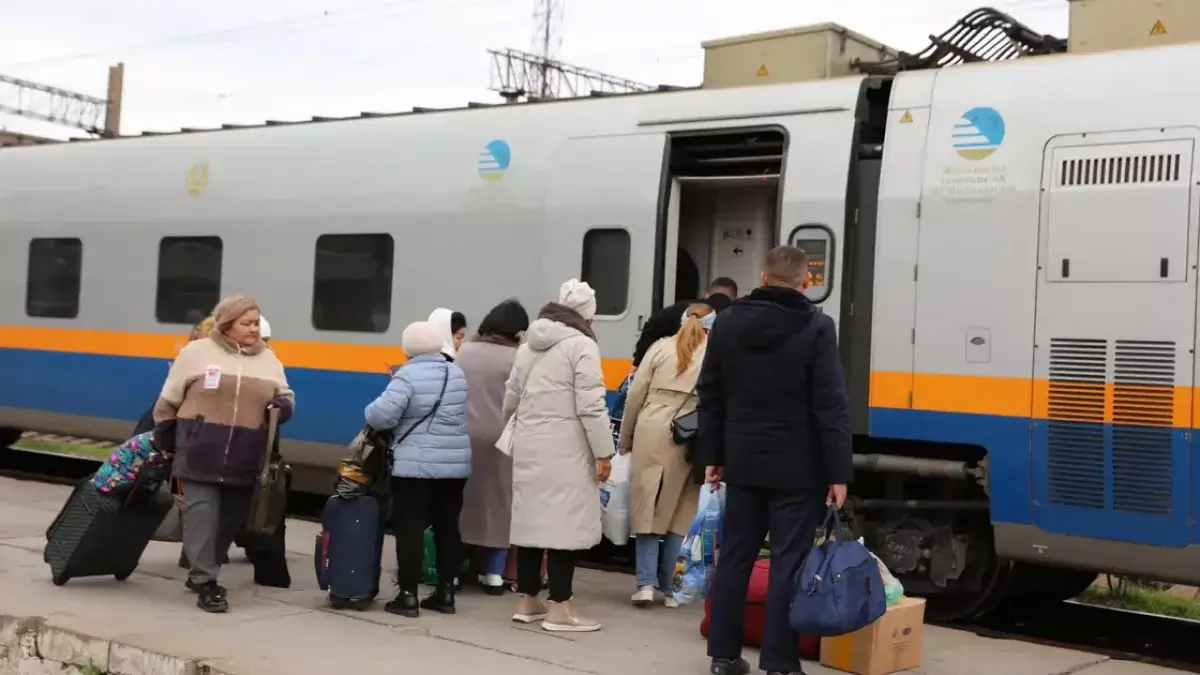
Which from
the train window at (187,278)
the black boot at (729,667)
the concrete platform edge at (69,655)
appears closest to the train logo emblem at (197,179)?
the train window at (187,278)

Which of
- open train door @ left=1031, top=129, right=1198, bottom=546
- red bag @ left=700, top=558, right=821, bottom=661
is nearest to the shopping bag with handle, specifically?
red bag @ left=700, top=558, right=821, bottom=661

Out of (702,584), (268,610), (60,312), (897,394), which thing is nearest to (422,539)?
(268,610)

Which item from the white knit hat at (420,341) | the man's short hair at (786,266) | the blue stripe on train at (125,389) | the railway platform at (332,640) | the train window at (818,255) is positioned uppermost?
the train window at (818,255)

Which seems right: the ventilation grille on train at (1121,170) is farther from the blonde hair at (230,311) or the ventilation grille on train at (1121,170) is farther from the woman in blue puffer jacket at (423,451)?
the blonde hair at (230,311)

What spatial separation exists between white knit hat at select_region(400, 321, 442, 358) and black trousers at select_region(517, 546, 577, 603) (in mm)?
1123

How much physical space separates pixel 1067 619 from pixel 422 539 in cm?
422

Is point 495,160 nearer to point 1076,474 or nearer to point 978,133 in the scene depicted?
point 978,133

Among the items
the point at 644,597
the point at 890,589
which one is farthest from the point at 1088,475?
the point at 644,597

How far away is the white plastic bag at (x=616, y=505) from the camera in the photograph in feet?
23.5

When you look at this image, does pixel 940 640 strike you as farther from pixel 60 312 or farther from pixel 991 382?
pixel 60 312

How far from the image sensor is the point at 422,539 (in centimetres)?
678

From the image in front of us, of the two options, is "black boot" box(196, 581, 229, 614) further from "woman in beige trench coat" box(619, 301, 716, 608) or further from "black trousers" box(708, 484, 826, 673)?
"black trousers" box(708, 484, 826, 673)

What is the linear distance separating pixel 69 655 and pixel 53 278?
6906mm

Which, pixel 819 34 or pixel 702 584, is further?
pixel 819 34
